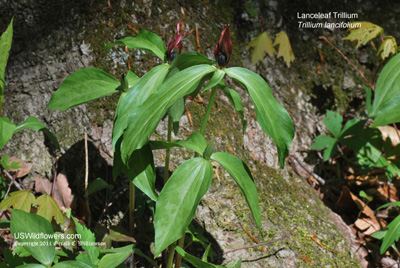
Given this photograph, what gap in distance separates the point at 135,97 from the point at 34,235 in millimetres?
610

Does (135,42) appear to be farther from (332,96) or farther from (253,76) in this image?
(332,96)

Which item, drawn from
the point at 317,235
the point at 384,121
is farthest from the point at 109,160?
the point at 384,121

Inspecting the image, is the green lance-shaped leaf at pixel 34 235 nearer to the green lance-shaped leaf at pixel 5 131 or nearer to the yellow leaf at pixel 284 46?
the green lance-shaped leaf at pixel 5 131

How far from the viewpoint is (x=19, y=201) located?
1.71 m

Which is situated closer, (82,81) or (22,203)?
(82,81)

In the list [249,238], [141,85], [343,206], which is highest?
[141,85]

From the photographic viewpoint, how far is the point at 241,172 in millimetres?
1279

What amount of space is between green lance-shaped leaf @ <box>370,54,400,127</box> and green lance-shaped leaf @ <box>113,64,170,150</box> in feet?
3.04

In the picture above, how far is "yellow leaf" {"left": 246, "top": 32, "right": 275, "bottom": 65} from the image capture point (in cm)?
252

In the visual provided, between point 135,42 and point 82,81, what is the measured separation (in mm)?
256

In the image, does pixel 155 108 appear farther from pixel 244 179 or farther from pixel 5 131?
A: pixel 5 131

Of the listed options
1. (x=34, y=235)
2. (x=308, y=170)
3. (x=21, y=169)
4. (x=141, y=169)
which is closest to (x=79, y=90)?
(x=141, y=169)

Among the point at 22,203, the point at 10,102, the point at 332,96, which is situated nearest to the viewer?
the point at 22,203

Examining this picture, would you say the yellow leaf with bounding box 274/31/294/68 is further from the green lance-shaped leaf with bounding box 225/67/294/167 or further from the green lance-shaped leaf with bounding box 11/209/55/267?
the green lance-shaped leaf with bounding box 11/209/55/267
